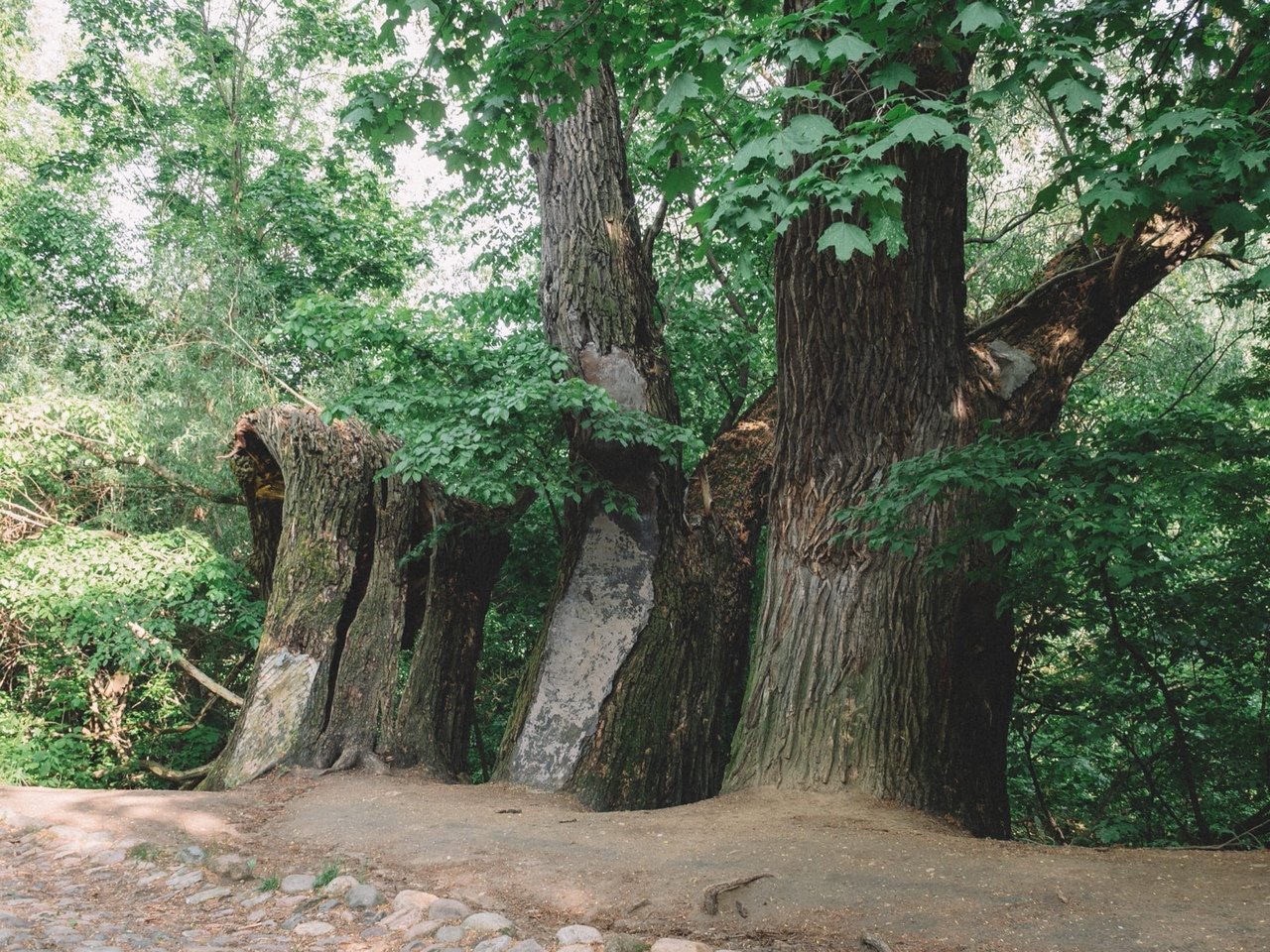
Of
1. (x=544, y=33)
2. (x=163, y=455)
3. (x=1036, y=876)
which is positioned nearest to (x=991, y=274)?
(x=544, y=33)

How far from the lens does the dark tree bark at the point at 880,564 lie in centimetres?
586

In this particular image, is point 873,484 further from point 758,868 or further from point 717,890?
point 717,890

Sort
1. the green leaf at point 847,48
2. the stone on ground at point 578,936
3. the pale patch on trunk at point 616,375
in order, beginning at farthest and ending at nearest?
the pale patch on trunk at point 616,375 → the stone on ground at point 578,936 → the green leaf at point 847,48

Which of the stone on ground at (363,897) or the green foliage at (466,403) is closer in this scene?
the stone on ground at (363,897)

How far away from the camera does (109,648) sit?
402 inches

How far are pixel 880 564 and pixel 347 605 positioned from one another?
4582 millimetres

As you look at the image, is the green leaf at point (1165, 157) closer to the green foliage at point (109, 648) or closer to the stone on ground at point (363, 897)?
the stone on ground at point (363, 897)

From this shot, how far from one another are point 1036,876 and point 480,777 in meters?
8.58

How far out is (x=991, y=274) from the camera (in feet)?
34.0

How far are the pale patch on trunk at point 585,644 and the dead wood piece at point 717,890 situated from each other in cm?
357

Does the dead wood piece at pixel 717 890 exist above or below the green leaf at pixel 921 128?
below

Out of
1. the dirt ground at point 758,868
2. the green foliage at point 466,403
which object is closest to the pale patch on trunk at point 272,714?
the dirt ground at point 758,868

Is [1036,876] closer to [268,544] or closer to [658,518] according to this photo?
[658,518]

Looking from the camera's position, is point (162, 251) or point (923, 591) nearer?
point (923, 591)
